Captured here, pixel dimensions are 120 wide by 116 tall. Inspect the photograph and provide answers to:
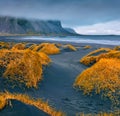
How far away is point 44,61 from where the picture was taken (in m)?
18.2

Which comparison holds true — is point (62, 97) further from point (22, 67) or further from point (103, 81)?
point (22, 67)

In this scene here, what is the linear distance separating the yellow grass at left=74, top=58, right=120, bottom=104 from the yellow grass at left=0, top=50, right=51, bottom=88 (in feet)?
6.05

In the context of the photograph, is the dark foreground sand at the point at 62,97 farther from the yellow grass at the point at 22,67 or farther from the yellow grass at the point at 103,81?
the yellow grass at the point at 22,67

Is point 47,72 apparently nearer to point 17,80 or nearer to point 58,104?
point 17,80

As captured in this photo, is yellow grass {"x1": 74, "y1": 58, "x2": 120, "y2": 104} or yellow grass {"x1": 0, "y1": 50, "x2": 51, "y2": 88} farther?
yellow grass {"x1": 0, "y1": 50, "x2": 51, "y2": 88}

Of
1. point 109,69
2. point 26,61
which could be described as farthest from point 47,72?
point 109,69

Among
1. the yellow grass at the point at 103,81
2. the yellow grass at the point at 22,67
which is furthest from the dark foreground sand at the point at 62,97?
the yellow grass at the point at 22,67

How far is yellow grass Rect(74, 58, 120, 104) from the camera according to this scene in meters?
13.0

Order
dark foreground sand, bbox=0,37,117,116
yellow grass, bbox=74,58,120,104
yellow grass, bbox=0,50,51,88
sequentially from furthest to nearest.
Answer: yellow grass, bbox=0,50,51,88, yellow grass, bbox=74,58,120,104, dark foreground sand, bbox=0,37,117,116

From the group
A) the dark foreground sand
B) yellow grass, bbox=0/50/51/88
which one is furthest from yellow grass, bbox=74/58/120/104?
yellow grass, bbox=0/50/51/88

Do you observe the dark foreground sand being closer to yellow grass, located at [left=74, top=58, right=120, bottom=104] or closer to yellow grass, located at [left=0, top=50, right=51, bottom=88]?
yellow grass, located at [left=74, top=58, right=120, bottom=104]

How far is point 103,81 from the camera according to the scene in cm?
1329

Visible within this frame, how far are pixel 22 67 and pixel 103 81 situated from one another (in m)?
3.25

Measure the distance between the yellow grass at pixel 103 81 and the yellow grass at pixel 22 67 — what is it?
1.84 m
